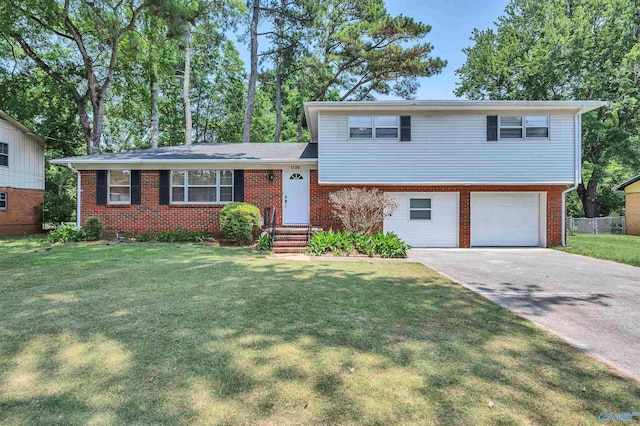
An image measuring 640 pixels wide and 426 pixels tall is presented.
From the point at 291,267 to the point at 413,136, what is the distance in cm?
700

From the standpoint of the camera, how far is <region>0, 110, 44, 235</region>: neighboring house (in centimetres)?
1507

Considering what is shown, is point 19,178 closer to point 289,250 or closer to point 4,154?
point 4,154

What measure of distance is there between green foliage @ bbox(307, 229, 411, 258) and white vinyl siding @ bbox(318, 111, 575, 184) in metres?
2.57

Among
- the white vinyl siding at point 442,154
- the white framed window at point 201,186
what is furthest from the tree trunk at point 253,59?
the white vinyl siding at point 442,154

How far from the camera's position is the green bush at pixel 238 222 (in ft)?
35.4

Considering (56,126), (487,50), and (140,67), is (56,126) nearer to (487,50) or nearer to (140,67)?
(140,67)

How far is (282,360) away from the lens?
112 inches

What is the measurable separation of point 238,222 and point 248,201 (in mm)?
1650

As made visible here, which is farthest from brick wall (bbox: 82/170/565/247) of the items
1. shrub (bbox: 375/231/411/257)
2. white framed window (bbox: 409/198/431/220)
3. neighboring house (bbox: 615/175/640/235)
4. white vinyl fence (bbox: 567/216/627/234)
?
white vinyl fence (bbox: 567/216/627/234)

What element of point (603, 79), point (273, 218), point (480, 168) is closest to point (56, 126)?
point (273, 218)

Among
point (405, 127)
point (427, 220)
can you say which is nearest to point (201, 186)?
point (405, 127)

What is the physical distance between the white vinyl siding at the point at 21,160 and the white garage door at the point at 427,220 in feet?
56.4

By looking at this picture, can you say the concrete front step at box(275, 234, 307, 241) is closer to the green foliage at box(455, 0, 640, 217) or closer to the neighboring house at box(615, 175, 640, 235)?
the neighboring house at box(615, 175, 640, 235)

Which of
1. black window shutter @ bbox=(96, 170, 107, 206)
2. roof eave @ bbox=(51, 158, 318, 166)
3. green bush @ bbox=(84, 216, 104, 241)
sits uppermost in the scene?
roof eave @ bbox=(51, 158, 318, 166)
